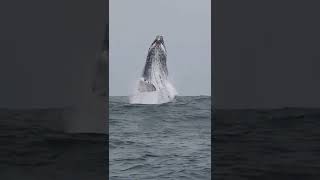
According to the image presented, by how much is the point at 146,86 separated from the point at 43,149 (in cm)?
1286

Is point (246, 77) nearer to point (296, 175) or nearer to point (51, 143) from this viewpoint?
point (296, 175)

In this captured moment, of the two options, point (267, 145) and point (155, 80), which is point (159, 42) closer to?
point (155, 80)

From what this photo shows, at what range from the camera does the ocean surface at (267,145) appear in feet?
22.3

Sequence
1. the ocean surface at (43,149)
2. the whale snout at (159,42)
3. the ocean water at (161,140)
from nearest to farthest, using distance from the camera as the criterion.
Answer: the ocean surface at (43,149) → the ocean water at (161,140) → the whale snout at (159,42)

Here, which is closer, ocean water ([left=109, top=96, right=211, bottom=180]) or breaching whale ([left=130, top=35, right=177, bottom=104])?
ocean water ([left=109, top=96, right=211, bottom=180])

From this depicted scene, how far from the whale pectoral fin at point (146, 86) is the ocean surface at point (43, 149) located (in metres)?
12.3

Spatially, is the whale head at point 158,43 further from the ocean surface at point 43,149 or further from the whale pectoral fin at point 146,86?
the ocean surface at point 43,149

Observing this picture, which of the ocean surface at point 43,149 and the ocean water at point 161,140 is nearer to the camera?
the ocean surface at point 43,149

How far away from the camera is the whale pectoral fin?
63.7 feet

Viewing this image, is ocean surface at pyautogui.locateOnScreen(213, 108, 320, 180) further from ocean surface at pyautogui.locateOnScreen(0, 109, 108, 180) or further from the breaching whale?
the breaching whale

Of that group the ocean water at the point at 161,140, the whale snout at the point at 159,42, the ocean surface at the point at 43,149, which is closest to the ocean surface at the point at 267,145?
the ocean surface at the point at 43,149

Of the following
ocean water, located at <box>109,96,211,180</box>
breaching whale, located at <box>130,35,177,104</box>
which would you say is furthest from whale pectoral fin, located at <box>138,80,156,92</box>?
ocean water, located at <box>109,96,211,180</box>

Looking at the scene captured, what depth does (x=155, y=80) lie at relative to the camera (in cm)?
2028

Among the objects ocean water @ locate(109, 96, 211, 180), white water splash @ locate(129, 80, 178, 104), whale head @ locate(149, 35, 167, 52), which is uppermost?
whale head @ locate(149, 35, 167, 52)
